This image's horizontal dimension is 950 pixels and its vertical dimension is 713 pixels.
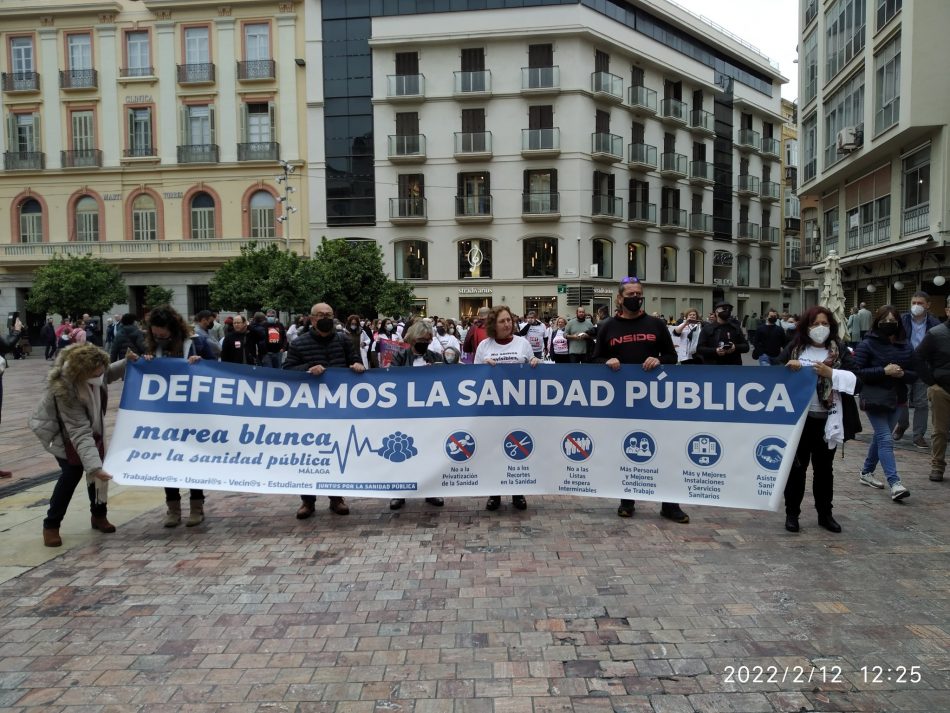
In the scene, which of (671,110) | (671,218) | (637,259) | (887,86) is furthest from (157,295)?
(887,86)

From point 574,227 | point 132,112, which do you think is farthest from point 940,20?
point 132,112

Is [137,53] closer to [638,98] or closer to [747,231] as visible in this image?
[638,98]

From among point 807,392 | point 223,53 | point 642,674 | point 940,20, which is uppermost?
point 223,53

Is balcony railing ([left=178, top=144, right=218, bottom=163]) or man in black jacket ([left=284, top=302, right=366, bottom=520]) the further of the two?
balcony railing ([left=178, top=144, right=218, bottom=163])

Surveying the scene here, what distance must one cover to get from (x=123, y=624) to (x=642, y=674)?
117 inches

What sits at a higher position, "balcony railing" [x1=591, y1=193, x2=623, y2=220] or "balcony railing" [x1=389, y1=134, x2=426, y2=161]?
"balcony railing" [x1=389, y1=134, x2=426, y2=161]

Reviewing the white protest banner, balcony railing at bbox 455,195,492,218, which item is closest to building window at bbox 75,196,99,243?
balcony railing at bbox 455,195,492,218

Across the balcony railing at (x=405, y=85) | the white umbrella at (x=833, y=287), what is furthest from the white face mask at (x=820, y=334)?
the balcony railing at (x=405, y=85)

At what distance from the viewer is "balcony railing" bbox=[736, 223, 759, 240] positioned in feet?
153

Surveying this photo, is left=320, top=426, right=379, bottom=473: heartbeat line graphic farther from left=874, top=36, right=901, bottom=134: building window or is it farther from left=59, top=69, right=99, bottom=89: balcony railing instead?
left=59, top=69, right=99, bottom=89: balcony railing

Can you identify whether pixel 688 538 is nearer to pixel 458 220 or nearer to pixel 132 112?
pixel 458 220

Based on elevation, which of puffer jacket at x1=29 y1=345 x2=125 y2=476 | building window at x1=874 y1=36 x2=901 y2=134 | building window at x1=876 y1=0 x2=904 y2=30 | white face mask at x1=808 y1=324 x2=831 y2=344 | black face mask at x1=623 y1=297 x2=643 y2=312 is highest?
building window at x1=876 y1=0 x2=904 y2=30

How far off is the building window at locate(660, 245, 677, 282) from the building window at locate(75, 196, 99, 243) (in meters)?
33.0

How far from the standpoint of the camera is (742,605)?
4.03m
